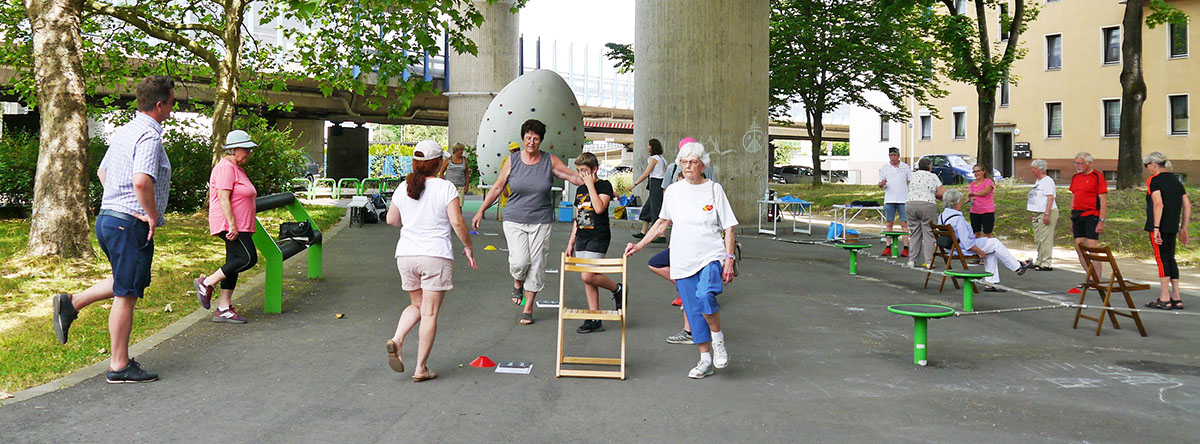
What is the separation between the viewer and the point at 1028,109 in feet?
155

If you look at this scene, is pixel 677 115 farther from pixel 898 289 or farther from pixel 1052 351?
pixel 1052 351

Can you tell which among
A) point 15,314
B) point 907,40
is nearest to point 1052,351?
point 15,314

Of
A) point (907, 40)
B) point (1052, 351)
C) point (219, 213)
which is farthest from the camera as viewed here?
point (907, 40)

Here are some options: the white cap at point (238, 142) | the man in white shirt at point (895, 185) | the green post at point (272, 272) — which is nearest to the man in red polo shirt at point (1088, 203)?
the man in white shirt at point (895, 185)

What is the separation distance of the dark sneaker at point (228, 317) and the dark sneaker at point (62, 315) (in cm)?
194

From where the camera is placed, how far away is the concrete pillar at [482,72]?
36875 millimetres

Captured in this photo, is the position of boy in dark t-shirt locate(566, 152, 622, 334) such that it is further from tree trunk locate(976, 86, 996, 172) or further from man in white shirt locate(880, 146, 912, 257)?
tree trunk locate(976, 86, 996, 172)

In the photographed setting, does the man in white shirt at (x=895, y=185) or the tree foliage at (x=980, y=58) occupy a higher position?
the tree foliage at (x=980, y=58)

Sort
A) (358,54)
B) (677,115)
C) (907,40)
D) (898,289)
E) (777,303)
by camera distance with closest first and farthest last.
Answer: (777,303), (898,289), (358,54), (677,115), (907,40)

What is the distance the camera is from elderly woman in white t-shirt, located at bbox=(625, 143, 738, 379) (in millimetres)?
6793

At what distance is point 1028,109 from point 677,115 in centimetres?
3218

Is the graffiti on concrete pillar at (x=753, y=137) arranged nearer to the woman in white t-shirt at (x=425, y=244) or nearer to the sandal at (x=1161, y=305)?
the sandal at (x=1161, y=305)

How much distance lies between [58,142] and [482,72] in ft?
86.9

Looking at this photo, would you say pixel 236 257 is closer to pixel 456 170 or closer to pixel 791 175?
pixel 456 170
